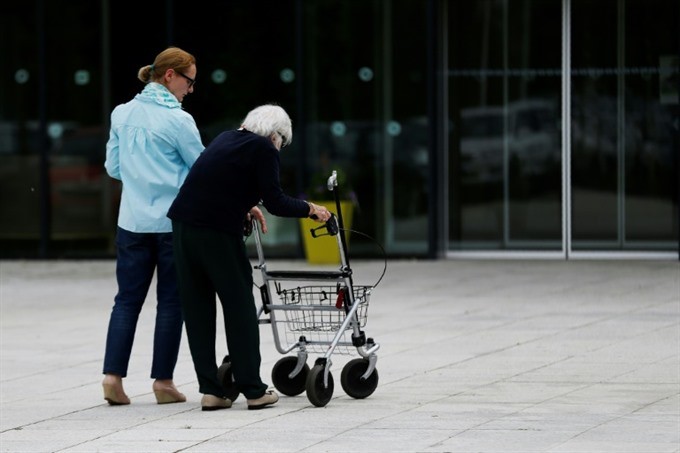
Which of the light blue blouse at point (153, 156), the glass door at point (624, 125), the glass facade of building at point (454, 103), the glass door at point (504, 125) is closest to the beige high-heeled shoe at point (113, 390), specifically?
the light blue blouse at point (153, 156)

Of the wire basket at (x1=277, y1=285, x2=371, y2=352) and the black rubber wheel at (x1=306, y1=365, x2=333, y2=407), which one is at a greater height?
the wire basket at (x1=277, y1=285, x2=371, y2=352)

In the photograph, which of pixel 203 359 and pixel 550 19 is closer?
pixel 203 359

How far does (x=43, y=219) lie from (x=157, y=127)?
10.2 meters

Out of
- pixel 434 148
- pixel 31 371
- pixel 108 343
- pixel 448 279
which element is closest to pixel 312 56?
pixel 434 148

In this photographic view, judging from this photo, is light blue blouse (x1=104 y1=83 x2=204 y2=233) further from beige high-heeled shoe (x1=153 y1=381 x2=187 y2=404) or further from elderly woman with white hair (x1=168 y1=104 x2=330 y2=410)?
beige high-heeled shoe (x1=153 y1=381 x2=187 y2=404)

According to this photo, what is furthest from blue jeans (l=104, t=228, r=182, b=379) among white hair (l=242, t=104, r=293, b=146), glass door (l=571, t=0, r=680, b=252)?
glass door (l=571, t=0, r=680, b=252)

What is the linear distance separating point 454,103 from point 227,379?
991 cm

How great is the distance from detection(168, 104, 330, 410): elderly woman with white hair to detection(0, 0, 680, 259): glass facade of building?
9.56 meters

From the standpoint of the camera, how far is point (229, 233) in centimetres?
769

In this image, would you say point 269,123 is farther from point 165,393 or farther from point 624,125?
point 624,125

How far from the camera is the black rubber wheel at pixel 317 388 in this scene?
7688mm

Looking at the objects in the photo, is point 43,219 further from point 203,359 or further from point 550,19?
point 203,359

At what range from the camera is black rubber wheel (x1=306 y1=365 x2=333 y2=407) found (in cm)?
769

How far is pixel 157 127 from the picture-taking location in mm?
8117
